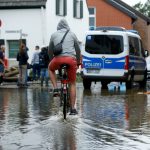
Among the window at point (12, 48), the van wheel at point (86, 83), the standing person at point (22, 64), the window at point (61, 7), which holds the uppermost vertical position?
the window at point (61, 7)

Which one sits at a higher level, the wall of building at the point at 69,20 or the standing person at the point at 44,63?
the wall of building at the point at 69,20

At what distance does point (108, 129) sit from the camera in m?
11.1

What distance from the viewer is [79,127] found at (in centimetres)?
1112

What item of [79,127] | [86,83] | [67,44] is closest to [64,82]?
[67,44]

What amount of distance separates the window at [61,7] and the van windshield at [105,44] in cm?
1941

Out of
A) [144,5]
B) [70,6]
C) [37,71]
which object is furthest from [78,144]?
[144,5]

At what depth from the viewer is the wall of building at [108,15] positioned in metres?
61.6

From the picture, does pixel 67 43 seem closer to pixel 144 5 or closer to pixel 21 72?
pixel 21 72

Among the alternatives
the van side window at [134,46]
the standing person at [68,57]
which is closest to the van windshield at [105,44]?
the van side window at [134,46]

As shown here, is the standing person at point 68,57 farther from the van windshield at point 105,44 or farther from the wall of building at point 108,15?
the wall of building at point 108,15

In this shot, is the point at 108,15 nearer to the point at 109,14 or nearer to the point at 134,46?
the point at 109,14

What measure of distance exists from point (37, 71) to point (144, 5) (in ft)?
327

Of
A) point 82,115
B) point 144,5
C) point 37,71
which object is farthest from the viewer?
point 144,5

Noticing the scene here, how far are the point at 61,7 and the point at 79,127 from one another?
35125mm
